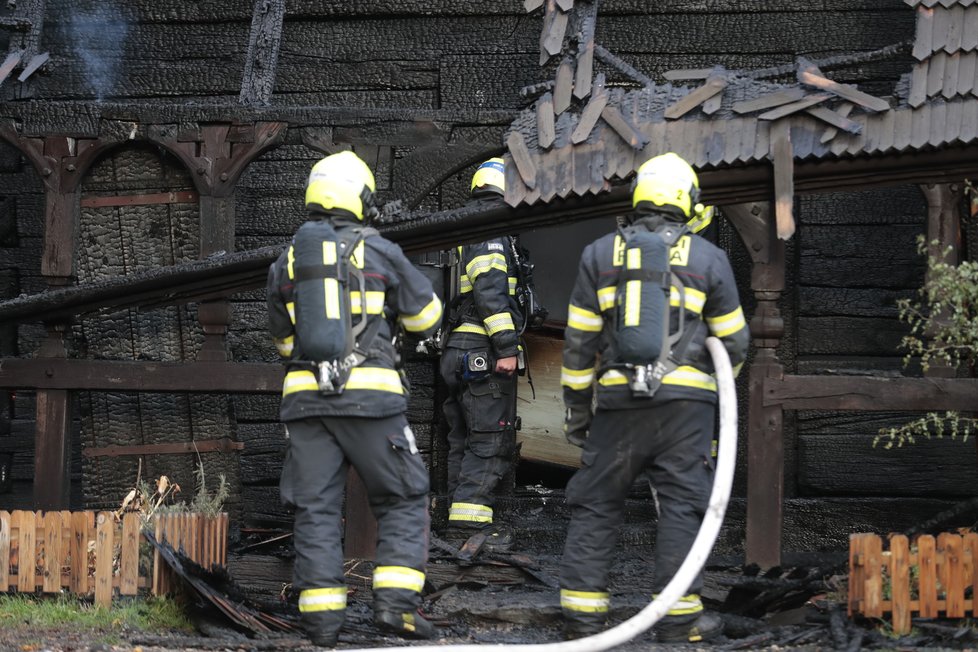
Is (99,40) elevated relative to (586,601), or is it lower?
elevated

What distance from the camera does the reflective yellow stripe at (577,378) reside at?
664 cm

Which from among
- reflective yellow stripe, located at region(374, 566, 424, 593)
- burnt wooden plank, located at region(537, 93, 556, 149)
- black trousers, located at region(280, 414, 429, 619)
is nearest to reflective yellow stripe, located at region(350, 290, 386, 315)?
black trousers, located at region(280, 414, 429, 619)

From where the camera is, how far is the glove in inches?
267

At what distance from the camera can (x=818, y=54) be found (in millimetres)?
9141

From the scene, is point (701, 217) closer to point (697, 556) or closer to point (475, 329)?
point (475, 329)

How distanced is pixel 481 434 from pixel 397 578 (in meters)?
2.46

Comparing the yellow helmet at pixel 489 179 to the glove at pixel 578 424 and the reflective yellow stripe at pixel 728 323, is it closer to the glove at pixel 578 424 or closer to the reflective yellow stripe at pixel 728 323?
the glove at pixel 578 424

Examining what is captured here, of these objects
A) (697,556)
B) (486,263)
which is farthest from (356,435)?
(486,263)

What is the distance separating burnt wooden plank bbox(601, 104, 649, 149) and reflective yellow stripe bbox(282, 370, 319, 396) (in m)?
2.20

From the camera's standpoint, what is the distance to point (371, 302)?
645cm

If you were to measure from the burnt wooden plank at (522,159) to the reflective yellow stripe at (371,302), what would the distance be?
4.49 feet

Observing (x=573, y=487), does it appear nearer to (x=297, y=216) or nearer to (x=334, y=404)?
(x=334, y=404)

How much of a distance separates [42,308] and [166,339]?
848mm

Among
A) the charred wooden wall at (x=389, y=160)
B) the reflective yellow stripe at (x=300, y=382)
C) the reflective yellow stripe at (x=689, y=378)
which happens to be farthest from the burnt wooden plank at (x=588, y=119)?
the reflective yellow stripe at (x=300, y=382)
